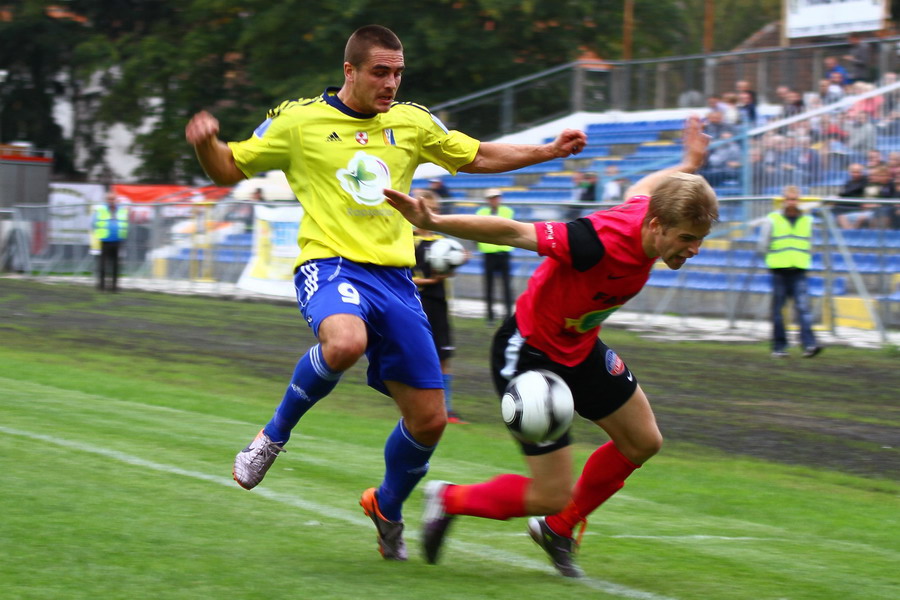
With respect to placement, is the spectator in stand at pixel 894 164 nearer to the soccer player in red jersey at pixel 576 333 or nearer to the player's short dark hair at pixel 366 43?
the soccer player in red jersey at pixel 576 333

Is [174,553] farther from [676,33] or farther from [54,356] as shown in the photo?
[676,33]

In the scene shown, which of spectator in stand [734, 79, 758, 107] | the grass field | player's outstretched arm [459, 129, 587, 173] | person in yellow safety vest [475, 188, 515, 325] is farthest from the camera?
spectator in stand [734, 79, 758, 107]

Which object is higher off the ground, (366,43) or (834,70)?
(834,70)

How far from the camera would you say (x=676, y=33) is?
37938 millimetres

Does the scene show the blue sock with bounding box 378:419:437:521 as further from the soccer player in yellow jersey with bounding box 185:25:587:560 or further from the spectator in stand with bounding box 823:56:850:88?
the spectator in stand with bounding box 823:56:850:88

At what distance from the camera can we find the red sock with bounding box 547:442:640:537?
5.07 m

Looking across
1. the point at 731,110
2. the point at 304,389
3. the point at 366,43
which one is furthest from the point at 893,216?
the point at 304,389

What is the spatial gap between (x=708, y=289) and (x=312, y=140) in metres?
13.3

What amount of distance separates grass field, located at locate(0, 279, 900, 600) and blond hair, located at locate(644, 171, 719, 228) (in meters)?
1.45

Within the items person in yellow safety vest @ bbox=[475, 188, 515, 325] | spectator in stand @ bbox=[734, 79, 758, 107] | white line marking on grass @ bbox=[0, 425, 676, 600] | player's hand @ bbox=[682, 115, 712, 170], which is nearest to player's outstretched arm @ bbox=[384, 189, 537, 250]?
player's hand @ bbox=[682, 115, 712, 170]

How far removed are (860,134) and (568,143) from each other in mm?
15653

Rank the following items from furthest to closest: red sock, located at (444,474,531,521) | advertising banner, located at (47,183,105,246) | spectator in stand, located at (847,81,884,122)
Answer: advertising banner, located at (47,183,105,246)
spectator in stand, located at (847,81,884,122)
red sock, located at (444,474,531,521)

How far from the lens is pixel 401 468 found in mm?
5191

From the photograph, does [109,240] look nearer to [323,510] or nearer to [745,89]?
[745,89]
